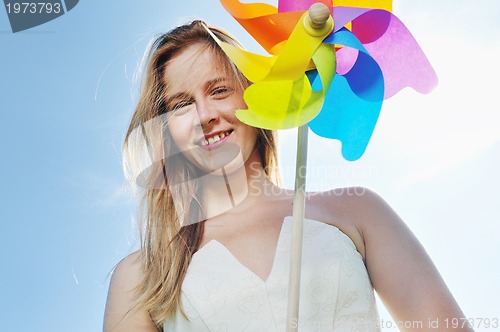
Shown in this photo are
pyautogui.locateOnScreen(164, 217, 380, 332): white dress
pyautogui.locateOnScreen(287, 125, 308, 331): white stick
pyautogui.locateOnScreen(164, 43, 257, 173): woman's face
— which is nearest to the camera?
pyautogui.locateOnScreen(287, 125, 308, 331): white stick

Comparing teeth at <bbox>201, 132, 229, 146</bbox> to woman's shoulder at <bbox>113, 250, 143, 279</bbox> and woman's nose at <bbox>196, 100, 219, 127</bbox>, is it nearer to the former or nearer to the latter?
woman's nose at <bbox>196, 100, 219, 127</bbox>

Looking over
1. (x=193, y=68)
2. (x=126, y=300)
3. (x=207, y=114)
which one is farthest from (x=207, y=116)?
(x=126, y=300)

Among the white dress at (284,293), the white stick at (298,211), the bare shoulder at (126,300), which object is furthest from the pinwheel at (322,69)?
the bare shoulder at (126,300)

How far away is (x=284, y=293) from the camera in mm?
1273

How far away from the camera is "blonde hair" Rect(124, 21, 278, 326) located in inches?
52.6

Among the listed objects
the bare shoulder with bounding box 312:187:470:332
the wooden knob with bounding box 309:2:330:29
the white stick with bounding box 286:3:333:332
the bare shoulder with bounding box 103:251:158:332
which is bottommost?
the bare shoulder with bounding box 103:251:158:332

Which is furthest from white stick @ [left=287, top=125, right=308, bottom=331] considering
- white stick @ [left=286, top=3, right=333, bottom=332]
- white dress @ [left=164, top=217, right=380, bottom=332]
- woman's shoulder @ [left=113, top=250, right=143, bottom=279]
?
woman's shoulder @ [left=113, top=250, right=143, bottom=279]

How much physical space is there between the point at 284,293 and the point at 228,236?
17 cm

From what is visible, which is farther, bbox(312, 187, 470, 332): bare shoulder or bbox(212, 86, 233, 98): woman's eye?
bbox(212, 86, 233, 98): woman's eye

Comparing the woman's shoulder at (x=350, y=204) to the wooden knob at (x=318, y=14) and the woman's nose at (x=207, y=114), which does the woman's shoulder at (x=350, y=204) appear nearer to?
the woman's nose at (x=207, y=114)

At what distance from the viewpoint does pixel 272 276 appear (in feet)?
4.23

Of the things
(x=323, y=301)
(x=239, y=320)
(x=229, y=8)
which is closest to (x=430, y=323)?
(x=323, y=301)

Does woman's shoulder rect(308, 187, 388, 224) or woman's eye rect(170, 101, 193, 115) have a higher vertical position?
woman's eye rect(170, 101, 193, 115)

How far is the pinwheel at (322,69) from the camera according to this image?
1.18m
